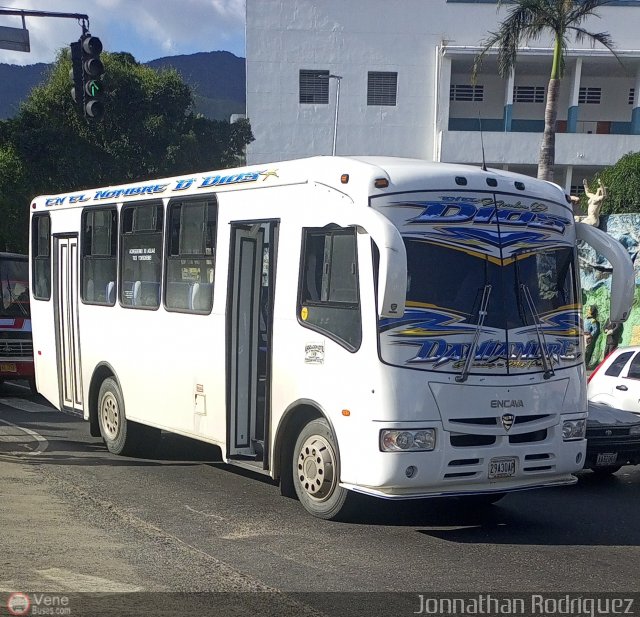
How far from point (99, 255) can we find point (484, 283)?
5.69 meters

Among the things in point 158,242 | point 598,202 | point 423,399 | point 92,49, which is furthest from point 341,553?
point 598,202

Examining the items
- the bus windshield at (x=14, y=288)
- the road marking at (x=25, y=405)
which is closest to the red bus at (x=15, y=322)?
the bus windshield at (x=14, y=288)

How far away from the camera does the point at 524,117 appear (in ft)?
143

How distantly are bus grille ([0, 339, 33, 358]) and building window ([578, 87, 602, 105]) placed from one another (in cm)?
3430

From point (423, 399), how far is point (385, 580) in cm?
147

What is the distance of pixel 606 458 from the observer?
9.88 metres

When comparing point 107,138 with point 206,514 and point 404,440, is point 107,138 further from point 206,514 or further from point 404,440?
point 404,440

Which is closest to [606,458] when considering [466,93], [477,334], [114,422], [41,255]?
[477,334]

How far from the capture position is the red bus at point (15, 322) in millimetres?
16984

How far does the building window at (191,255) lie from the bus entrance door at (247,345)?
1.47 ft

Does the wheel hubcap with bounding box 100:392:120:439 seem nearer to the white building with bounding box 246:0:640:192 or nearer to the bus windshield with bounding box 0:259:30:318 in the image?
the bus windshield with bounding box 0:259:30:318

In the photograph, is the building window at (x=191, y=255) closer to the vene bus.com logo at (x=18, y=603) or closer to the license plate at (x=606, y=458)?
the vene bus.com logo at (x=18, y=603)

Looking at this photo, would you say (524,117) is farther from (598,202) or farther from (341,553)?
(341,553)

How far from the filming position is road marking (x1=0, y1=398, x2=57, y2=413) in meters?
15.5
